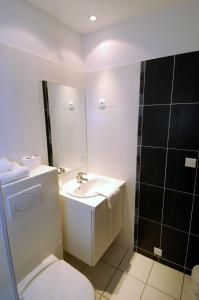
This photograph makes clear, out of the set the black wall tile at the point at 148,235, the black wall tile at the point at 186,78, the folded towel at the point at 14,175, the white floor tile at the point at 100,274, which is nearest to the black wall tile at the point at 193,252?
the black wall tile at the point at 148,235

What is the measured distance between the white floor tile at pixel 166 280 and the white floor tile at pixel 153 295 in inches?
1.5

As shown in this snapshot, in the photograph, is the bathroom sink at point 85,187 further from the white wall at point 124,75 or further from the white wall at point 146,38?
the white wall at point 146,38

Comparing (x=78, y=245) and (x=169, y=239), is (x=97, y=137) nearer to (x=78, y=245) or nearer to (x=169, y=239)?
(x=78, y=245)

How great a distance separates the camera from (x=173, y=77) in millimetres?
1413

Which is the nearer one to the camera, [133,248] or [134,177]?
[134,177]

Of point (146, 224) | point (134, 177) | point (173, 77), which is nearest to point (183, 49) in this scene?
point (173, 77)

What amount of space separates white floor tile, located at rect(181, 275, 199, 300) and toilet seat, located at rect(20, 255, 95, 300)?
37.3 inches

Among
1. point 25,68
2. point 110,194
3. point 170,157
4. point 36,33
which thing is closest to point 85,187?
point 110,194

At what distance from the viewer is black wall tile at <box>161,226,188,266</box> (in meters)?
1.61

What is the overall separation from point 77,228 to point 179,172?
1.06 m

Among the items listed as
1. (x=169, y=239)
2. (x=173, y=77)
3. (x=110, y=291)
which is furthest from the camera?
(x=169, y=239)

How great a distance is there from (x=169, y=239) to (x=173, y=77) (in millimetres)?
1555

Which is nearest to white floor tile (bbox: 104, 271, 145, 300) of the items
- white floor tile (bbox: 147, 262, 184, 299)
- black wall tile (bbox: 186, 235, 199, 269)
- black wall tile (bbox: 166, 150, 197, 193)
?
white floor tile (bbox: 147, 262, 184, 299)

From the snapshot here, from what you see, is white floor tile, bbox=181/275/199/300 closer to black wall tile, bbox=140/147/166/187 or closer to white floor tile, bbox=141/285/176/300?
white floor tile, bbox=141/285/176/300
